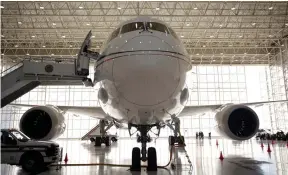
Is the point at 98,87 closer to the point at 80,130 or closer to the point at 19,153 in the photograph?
the point at 19,153

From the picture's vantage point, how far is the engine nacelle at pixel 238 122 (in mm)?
8352

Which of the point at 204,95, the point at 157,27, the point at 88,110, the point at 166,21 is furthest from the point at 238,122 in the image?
the point at 204,95

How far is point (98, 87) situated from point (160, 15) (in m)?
18.9

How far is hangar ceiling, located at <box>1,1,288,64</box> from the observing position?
23531mm

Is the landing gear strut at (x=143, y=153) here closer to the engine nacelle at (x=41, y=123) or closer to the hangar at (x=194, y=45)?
the engine nacelle at (x=41, y=123)

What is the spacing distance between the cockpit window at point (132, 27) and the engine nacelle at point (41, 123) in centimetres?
452

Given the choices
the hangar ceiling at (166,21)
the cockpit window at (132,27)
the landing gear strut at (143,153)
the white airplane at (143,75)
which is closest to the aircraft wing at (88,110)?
the landing gear strut at (143,153)

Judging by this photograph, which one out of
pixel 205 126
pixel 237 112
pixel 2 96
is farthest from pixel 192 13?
pixel 2 96

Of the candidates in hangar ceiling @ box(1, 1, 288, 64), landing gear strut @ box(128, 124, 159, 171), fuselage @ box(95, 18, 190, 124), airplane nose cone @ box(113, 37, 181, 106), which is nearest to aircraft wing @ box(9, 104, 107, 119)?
landing gear strut @ box(128, 124, 159, 171)

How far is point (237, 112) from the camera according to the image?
28.3ft

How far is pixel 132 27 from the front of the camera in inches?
233

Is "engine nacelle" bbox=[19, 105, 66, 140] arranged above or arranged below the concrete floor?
above

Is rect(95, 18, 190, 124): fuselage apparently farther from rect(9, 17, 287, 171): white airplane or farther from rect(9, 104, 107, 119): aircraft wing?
rect(9, 104, 107, 119): aircraft wing

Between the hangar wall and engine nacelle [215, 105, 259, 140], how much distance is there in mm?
25324
